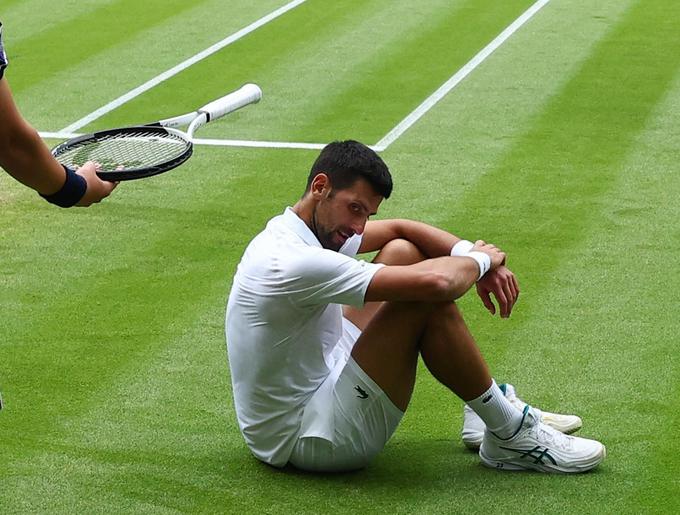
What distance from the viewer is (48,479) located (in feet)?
19.7

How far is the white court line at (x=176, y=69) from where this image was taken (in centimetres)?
1278

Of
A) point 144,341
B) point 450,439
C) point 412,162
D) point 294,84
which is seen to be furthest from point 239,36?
point 450,439

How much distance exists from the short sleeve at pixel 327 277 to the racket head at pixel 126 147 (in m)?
1.05

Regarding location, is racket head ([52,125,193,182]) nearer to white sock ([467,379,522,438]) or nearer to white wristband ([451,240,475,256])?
white wristband ([451,240,475,256])

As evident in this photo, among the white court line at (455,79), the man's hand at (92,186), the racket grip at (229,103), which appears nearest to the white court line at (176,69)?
the white court line at (455,79)

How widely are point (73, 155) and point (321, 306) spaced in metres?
1.56

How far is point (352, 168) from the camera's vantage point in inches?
228

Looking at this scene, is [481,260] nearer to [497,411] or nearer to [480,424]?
[497,411]

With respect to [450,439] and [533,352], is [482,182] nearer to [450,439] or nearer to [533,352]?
[533,352]

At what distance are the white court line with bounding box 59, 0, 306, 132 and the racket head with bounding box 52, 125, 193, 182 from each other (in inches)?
229

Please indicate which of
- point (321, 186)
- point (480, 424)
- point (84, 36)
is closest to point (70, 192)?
point (321, 186)

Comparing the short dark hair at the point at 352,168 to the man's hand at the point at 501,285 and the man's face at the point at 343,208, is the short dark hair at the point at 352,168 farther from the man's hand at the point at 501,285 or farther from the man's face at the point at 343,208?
the man's hand at the point at 501,285

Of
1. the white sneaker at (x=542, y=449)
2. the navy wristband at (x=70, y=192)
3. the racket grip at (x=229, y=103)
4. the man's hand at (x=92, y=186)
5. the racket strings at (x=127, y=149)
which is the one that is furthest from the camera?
the racket grip at (x=229, y=103)

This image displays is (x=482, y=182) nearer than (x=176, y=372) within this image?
No
